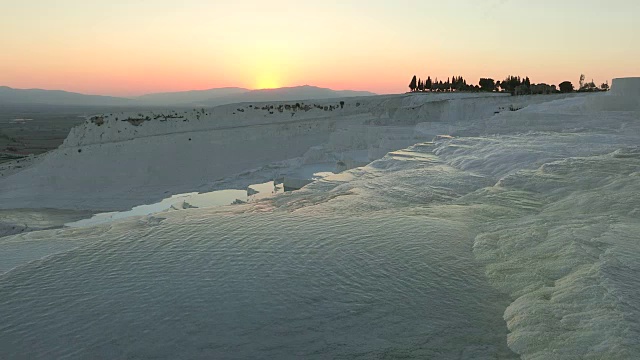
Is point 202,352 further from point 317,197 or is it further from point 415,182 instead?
point 415,182

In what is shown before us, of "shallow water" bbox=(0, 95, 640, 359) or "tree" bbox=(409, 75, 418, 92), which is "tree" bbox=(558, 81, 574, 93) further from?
"shallow water" bbox=(0, 95, 640, 359)

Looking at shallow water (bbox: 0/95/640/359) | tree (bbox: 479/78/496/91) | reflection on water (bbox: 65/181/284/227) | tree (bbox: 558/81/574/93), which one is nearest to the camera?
shallow water (bbox: 0/95/640/359)

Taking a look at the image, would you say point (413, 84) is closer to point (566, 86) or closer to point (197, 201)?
point (566, 86)

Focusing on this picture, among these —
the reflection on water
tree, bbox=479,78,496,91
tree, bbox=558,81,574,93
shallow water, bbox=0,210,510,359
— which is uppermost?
tree, bbox=479,78,496,91

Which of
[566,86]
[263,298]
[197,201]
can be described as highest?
[566,86]

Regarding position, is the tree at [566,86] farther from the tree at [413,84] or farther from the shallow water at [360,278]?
the shallow water at [360,278]

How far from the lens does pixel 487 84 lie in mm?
60906

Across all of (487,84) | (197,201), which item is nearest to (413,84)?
(487,84)

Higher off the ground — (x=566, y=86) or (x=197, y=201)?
(x=566, y=86)

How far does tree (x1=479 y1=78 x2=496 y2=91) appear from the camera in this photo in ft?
199

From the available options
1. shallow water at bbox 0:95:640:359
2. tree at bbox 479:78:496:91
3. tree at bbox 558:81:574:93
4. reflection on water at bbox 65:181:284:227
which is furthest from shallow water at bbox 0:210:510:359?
tree at bbox 479:78:496:91

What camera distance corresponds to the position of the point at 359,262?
5.14 metres

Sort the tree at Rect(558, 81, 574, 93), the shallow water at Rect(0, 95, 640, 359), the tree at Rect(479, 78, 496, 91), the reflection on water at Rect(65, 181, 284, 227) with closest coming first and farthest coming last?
the shallow water at Rect(0, 95, 640, 359), the reflection on water at Rect(65, 181, 284, 227), the tree at Rect(558, 81, 574, 93), the tree at Rect(479, 78, 496, 91)

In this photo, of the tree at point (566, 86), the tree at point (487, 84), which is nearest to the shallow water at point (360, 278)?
the tree at point (566, 86)
